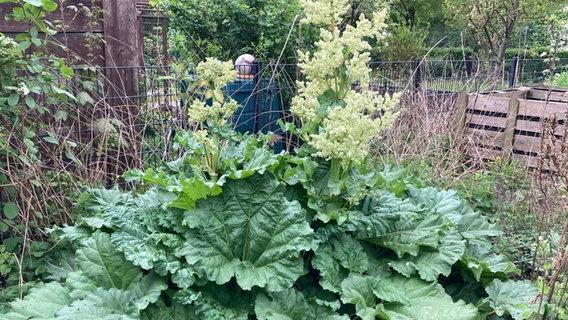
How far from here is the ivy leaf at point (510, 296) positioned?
99.5 inches

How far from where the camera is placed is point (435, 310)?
241 cm

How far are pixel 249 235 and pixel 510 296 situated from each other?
1.37 metres

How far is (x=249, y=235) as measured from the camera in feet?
8.38

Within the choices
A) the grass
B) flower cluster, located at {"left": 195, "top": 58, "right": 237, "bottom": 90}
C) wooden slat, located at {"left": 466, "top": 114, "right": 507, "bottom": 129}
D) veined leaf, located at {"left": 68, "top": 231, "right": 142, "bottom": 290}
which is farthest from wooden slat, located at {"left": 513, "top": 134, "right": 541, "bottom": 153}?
veined leaf, located at {"left": 68, "top": 231, "right": 142, "bottom": 290}

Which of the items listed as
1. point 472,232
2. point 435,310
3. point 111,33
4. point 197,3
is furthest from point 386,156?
point 197,3

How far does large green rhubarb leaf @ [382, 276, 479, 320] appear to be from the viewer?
236 centimetres

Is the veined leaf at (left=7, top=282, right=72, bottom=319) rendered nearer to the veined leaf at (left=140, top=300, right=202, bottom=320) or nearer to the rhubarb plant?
the rhubarb plant

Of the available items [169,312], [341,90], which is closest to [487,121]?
[341,90]

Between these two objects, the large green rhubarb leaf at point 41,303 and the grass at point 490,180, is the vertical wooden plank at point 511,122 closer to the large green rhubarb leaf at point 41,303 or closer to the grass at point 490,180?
the grass at point 490,180

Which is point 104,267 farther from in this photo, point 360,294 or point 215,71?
point 360,294

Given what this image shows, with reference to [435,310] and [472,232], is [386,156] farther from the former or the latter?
[435,310]

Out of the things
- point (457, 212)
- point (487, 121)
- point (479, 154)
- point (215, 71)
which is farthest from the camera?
point (487, 121)

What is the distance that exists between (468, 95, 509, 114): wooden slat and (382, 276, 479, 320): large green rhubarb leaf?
3.50 m

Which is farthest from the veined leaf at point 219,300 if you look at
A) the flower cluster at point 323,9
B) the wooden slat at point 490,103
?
the wooden slat at point 490,103
